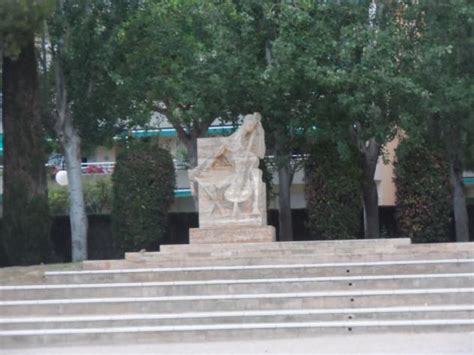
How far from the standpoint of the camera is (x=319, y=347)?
11242 millimetres

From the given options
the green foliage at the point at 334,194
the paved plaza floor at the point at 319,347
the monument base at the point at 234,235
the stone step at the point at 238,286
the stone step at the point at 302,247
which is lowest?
the paved plaza floor at the point at 319,347

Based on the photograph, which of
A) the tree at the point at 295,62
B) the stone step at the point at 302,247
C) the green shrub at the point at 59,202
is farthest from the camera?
the green shrub at the point at 59,202

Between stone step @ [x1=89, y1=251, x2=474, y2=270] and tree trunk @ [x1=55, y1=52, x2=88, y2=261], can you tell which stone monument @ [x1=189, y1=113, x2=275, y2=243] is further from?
tree trunk @ [x1=55, y1=52, x2=88, y2=261]

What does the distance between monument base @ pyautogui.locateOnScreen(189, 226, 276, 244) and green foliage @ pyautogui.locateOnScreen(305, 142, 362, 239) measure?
3644mm

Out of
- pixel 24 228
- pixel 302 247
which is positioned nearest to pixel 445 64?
pixel 302 247

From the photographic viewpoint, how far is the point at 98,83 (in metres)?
20.3

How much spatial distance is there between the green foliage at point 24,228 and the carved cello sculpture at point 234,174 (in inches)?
161

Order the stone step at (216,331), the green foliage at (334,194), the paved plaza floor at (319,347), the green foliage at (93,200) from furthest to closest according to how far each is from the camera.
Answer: the green foliage at (93,200)
the green foliage at (334,194)
the stone step at (216,331)
the paved plaza floor at (319,347)

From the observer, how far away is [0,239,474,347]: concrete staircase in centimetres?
1221

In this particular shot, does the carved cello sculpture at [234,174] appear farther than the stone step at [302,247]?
Yes

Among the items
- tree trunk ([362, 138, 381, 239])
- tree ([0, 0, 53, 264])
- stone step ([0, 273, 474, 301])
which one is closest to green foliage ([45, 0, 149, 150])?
tree ([0, 0, 53, 264])

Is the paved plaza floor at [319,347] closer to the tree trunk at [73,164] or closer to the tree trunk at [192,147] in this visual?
the tree trunk at [73,164]

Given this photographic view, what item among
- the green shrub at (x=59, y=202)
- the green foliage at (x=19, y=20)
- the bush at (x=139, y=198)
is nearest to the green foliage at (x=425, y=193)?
the bush at (x=139, y=198)

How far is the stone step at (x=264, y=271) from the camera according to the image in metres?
14.1
